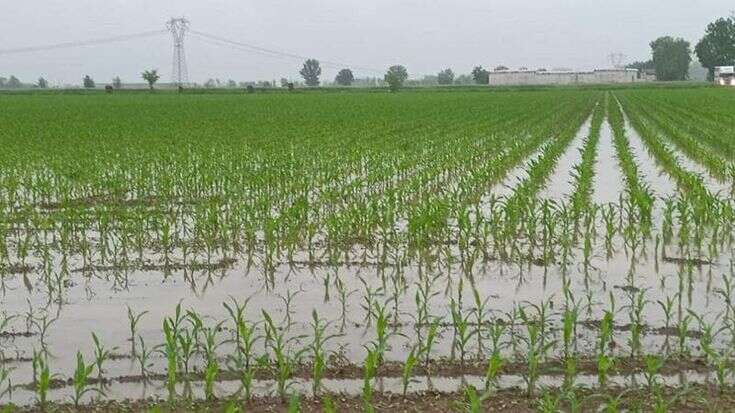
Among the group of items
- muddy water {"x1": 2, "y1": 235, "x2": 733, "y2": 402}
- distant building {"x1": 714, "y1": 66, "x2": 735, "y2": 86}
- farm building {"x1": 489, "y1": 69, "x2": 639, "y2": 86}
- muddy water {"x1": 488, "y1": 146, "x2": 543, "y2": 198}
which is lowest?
muddy water {"x1": 2, "y1": 235, "x2": 733, "y2": 402}

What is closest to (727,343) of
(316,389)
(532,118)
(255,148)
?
(316,389)

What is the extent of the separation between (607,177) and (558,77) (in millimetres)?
119144

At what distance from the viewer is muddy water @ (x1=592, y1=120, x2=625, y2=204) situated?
36.0ft

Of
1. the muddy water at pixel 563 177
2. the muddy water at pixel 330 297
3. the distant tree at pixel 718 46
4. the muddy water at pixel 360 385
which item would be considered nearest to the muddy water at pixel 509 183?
the muddy water at pixel 563 177

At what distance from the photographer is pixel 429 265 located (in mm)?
7301

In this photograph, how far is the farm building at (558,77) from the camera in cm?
12581

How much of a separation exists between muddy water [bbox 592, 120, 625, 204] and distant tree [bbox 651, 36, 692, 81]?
4540 inches

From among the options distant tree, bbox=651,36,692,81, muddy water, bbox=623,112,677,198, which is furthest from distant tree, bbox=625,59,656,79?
muddy water, bbox=623,112,677,198

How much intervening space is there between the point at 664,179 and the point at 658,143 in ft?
15.5

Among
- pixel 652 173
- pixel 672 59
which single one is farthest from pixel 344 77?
pixel 652 173

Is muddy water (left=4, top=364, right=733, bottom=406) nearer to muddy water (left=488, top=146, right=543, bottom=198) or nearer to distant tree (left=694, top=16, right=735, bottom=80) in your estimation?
muddy water (left=488, top=146, right=543, bottom=198)

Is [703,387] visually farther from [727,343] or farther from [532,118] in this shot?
[532,118]

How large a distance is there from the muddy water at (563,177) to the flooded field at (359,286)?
0.10 metres

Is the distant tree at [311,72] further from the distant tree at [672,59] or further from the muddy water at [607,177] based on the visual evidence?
the muddy water at [607,177]
